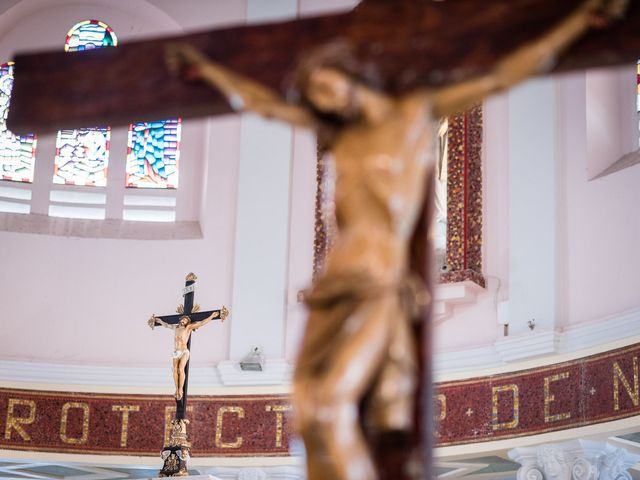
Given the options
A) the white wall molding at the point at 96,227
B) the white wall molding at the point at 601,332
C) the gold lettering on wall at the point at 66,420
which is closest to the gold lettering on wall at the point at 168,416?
the gold lettering on wall at the point at 66,420

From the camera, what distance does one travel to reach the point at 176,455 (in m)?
9.30

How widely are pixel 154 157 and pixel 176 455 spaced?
3882 millimetres

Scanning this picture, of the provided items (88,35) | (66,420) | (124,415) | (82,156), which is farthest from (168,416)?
(88,35)

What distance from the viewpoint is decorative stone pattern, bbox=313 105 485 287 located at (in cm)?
1059

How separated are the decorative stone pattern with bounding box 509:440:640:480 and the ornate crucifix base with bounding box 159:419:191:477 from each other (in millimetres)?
2327

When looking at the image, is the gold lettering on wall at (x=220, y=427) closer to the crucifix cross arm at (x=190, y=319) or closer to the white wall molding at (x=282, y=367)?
the white wall molding at (x=282, y=367)

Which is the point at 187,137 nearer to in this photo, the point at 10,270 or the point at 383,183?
the point at 10,270

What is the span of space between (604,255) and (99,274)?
432 centimetres

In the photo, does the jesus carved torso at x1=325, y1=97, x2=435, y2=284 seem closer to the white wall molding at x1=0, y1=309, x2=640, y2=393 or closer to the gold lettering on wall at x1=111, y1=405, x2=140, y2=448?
the white wall molding at x1=0, y1=309, x2=640, y2=393

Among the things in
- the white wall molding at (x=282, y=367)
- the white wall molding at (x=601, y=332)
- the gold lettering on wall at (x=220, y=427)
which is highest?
the white wall molding at (x=601, y=332)

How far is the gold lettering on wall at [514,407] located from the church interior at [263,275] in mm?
16

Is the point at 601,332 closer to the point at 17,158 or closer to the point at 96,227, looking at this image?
the point at 96,227

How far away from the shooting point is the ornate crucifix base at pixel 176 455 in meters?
9.23

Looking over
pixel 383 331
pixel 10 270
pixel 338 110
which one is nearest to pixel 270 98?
pixel 338 110
